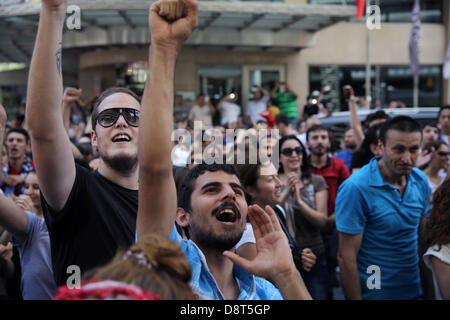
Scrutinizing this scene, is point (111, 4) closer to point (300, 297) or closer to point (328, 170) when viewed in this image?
point (328, 170)

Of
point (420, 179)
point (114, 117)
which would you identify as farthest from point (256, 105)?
point (114, 117)

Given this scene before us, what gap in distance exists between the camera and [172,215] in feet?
5.65

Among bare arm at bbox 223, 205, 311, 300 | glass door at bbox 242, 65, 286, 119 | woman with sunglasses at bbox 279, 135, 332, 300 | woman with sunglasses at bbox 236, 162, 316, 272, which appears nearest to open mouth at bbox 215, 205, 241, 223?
bare arm at bbox 223, 205, 311, 300

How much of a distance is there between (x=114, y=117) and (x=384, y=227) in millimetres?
2040

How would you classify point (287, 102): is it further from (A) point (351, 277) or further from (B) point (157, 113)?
(B) point (157, 113)

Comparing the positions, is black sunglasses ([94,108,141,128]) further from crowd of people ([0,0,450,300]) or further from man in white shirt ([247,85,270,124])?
man in white shirt ([247,85,270,124])

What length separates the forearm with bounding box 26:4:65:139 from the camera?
71.3 inches

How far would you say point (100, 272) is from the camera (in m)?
1.27

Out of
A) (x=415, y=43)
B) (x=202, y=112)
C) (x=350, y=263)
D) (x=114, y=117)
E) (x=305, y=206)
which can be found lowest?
(x=350, y=263)

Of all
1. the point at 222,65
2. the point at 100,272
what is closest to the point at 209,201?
the point at 100,272

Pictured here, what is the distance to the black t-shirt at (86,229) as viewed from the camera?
2076mm

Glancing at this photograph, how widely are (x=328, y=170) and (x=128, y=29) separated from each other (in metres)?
9.49
